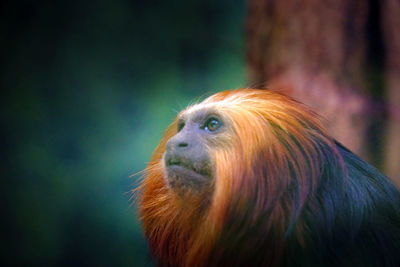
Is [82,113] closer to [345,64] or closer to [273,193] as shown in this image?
[273,193]

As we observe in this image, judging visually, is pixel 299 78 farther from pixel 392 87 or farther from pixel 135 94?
pixel 135 94

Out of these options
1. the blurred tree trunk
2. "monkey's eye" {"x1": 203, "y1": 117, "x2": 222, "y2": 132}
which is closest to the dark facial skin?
"monkey's eye" {"x1": 203, "y1": 117, "x2": 222, "y2": 132}

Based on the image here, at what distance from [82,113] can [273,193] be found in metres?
1.11

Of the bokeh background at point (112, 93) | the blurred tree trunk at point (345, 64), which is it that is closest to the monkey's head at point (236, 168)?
the blurred tree trunk at point (345, 64)

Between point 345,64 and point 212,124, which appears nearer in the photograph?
point 212,124

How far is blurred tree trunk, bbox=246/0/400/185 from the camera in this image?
60.0 inches

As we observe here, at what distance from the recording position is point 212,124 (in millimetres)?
1174

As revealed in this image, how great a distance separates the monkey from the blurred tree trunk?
32 centimetres

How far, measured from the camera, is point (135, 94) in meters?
1.69

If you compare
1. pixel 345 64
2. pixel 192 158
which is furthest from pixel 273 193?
pixel 345 64

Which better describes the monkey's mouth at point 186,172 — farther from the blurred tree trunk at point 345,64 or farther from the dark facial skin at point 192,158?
the blurred tree trunk at point 345,64

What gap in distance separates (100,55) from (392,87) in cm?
130

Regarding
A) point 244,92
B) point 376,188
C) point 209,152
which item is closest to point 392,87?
point 376,188

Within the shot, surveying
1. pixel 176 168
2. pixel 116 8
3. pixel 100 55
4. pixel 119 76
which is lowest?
pixel 176 168
